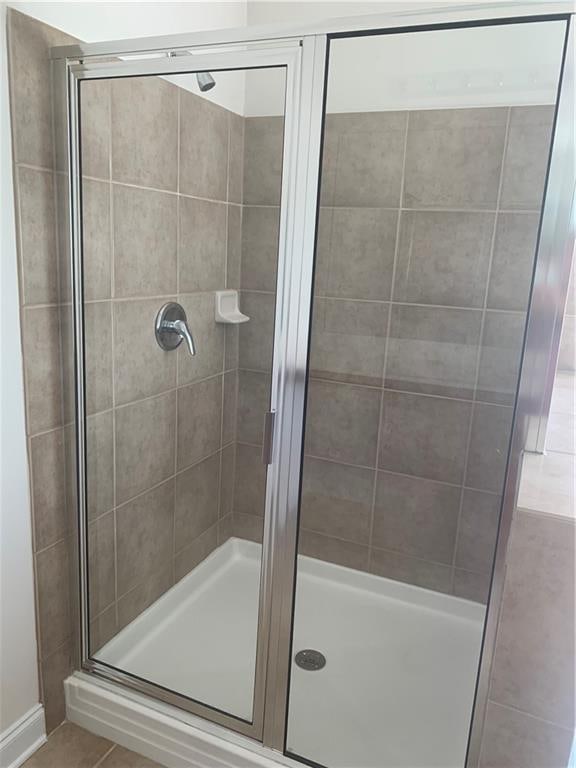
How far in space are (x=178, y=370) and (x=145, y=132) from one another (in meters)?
0.70

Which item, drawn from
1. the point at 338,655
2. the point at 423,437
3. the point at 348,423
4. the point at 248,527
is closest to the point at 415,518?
the point at 423,437

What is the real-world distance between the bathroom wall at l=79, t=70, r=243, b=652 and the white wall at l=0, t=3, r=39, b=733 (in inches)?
8.4

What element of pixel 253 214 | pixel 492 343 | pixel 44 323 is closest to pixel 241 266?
pixel 253 214

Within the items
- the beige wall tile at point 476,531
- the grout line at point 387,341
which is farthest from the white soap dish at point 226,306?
the beige wall tile at point 476,531

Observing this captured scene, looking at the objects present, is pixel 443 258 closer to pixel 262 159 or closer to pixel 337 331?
pixel 337 331

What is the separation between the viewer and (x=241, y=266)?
1.76 meters

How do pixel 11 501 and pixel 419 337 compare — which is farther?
pixel 419 337

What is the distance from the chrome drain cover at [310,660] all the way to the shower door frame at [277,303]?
228 millimetres

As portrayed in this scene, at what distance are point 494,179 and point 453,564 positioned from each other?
127 centimetres

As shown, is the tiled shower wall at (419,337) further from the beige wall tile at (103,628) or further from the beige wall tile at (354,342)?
the beige wall tile at (103,628)

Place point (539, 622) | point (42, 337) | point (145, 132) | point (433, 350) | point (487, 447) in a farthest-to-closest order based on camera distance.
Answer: point (433, 350) → point (487, 447) → point (145, 132) → point (42, 337) → point (539, 622)

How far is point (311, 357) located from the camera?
4.48 feet

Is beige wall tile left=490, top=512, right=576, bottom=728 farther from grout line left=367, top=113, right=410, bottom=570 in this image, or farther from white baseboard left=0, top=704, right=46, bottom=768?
white baseboard left=0, top=704, right=46, bottom=768

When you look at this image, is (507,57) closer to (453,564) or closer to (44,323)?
(44,323)
